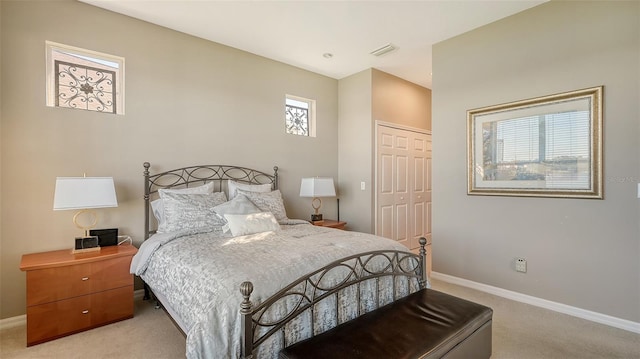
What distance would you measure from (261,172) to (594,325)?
3.75 meters

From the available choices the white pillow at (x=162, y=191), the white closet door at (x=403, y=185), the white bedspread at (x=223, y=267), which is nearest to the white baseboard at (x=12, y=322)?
the white bedspread at (x=223, y=267)

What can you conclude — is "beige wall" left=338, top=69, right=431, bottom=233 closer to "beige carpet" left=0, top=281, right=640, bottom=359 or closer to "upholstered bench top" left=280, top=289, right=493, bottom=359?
"beige carpet" left=0, top=281, right=640, bottom=359

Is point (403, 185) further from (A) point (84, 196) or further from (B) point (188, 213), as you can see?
(A) point (84, 196)

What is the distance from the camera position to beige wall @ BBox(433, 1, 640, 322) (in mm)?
2441

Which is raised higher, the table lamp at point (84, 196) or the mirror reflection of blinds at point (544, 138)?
the mirror reflection of blinds at point (544, 138)

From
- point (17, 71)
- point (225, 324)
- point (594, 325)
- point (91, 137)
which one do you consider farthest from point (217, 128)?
point (594, 325)

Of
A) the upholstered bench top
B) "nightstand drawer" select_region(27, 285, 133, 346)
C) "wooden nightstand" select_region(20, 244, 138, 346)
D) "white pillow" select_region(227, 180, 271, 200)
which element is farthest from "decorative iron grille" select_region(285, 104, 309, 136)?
the upholstered bench top

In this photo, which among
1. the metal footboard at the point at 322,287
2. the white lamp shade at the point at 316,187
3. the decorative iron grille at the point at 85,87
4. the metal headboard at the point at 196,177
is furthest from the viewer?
the white lamp shade at the point at 316,187

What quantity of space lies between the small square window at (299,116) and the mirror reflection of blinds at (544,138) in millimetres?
2579

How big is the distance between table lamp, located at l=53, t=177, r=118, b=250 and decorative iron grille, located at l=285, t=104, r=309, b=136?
8.01 ft

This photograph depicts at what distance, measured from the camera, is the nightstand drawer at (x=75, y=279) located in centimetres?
217

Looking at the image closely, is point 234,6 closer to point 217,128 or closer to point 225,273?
point 217,128

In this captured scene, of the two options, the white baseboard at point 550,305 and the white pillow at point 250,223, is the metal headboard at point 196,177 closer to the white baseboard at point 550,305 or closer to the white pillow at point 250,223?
the white pillow at point 250,223

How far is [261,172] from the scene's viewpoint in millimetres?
3986
